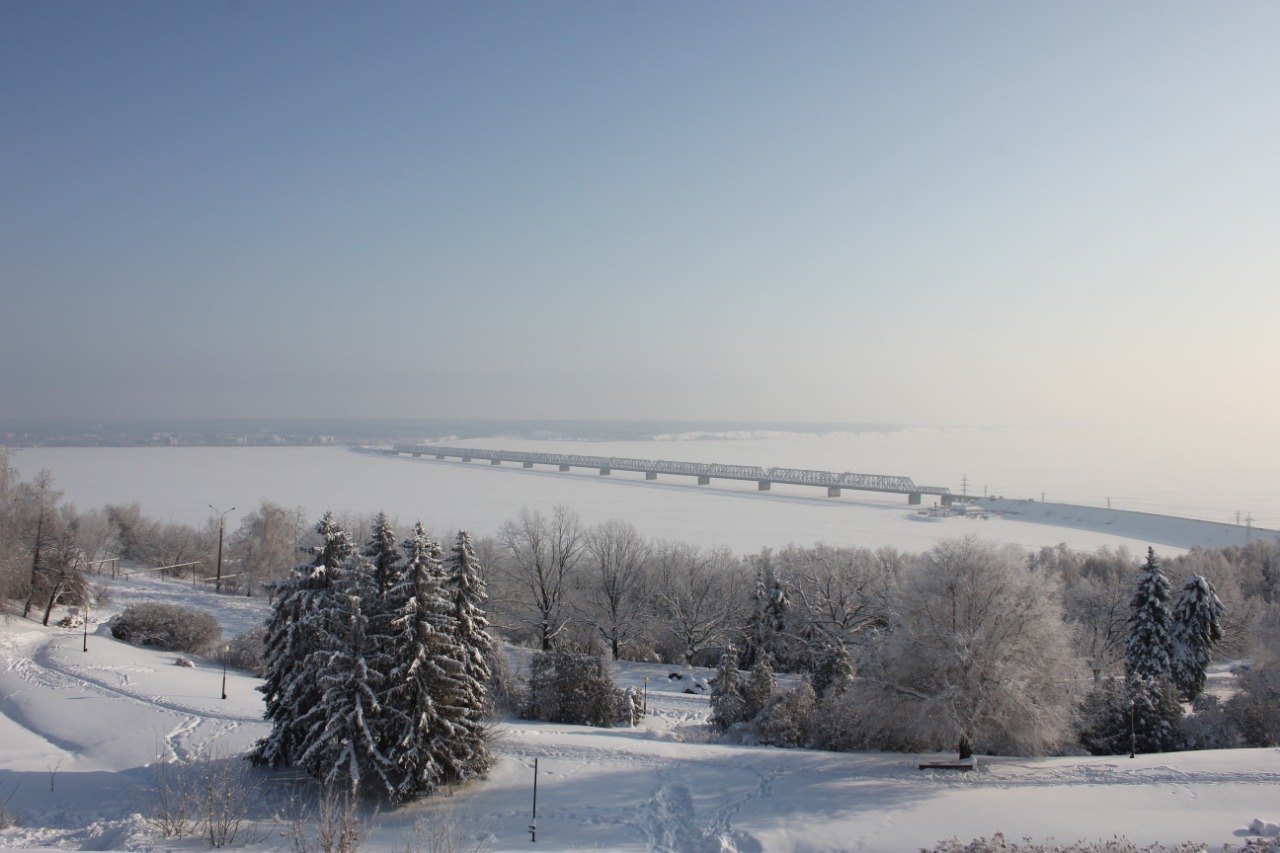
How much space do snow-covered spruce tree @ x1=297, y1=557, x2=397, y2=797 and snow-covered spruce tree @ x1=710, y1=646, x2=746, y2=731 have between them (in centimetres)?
1300

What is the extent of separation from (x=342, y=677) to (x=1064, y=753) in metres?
21.8

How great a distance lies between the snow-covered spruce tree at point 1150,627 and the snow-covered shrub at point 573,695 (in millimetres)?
23377

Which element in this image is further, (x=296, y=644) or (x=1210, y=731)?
(x=1210, y=731)

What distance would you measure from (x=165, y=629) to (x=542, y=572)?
63.4 feet

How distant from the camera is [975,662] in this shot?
65.9ft

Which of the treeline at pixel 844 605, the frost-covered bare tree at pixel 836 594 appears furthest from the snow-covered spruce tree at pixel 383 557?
the frost-covered bare tree at pixel 836 594

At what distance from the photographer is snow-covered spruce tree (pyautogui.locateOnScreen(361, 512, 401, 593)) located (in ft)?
64.4

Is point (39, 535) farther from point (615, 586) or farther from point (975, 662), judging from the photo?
point (975, 662)

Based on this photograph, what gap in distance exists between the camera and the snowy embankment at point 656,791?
15.8m

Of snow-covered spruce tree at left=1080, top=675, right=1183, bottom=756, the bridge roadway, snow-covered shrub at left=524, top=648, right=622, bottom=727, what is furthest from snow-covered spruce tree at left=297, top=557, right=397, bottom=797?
the bridge roadway

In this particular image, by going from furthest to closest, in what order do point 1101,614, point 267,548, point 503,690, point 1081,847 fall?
point 267,548 < point 1101,614 < point 503,690 < point 1081,847

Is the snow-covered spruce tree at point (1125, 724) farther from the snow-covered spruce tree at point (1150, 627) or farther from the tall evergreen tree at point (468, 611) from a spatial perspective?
the tall evergreen tree at point (468, 611)

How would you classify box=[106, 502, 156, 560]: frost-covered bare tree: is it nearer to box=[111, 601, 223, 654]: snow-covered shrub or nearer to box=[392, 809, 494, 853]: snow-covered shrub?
box=[111, 601, 223, 654]: snow-covered shrub

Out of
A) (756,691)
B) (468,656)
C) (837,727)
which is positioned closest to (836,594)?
(756,691)
